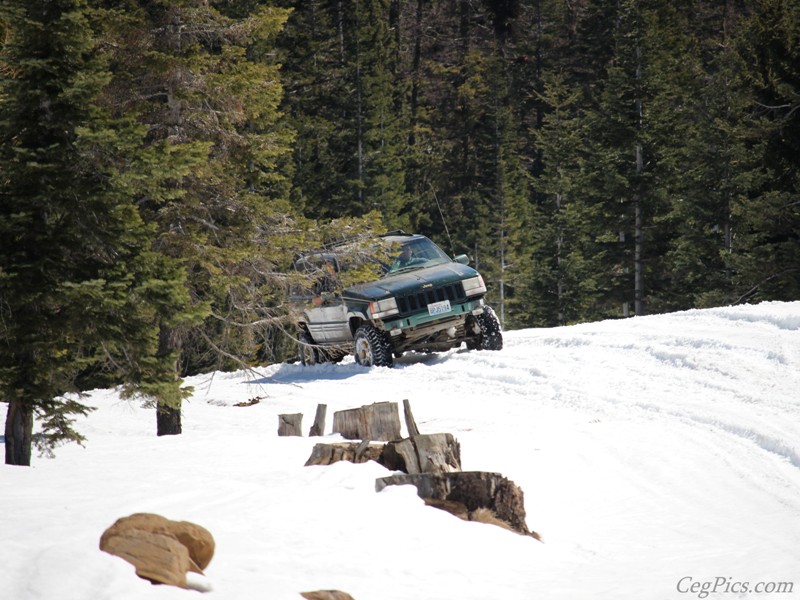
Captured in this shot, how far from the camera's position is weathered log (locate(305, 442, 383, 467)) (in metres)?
8.45

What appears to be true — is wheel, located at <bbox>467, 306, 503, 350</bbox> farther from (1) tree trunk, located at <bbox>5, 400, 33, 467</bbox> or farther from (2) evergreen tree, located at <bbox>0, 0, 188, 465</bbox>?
(1) tree trunk, located at <bbox>5, 400, 33, 467</bbox>

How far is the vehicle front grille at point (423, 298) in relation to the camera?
15.5m

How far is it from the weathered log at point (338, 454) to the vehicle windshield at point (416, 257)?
8.01 m

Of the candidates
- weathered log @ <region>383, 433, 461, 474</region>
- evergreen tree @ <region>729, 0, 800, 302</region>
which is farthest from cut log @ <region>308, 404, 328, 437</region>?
evergreen tree @ <region>729, 0, 800, 302</region>

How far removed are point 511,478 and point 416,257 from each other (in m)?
7.81

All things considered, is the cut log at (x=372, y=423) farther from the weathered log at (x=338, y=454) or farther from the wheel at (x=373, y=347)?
the wheel at (x=373, y=347)

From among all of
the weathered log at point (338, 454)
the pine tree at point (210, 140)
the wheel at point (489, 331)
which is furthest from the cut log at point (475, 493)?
the wheel at point (489, 331)

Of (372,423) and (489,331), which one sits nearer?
(372,423)

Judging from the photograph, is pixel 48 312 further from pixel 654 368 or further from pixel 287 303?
pixel 654 368

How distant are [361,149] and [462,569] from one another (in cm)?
4255

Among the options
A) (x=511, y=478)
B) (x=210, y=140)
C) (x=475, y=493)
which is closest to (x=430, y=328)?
(x=210, y=140)

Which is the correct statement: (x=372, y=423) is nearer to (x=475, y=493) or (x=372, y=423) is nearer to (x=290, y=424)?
(x=290, y=424)

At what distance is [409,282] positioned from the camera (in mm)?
15734

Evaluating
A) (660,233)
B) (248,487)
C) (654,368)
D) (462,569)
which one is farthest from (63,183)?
(660,233)
